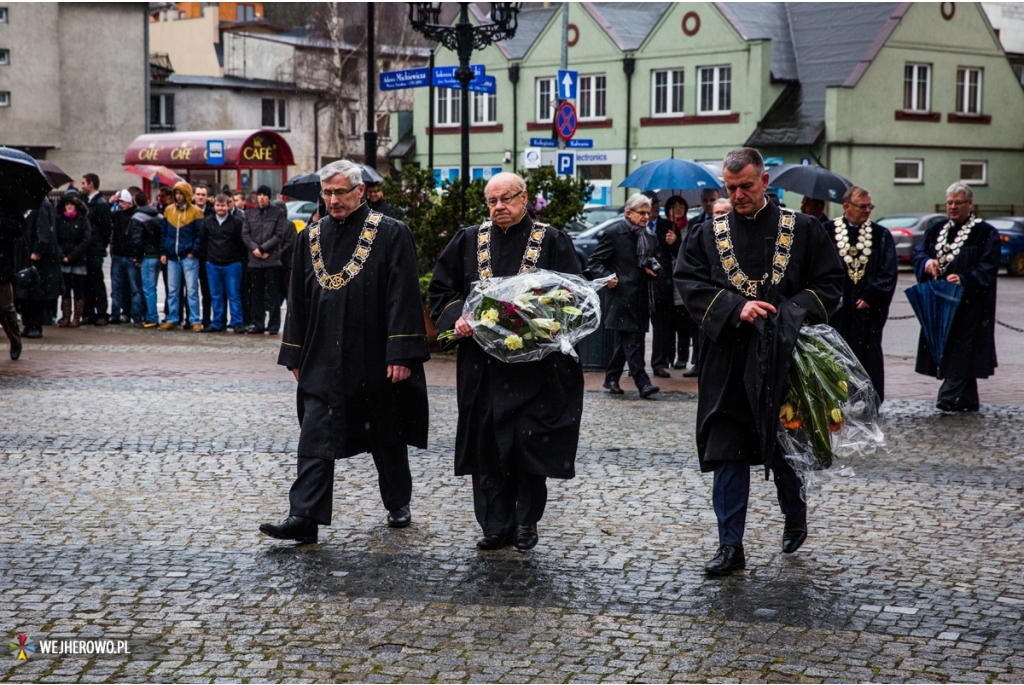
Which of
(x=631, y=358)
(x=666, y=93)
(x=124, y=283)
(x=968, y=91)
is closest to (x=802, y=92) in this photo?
(x=666, y=93)

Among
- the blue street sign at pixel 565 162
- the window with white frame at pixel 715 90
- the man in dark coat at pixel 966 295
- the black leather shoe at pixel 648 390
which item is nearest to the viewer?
the man in dark coat at pixel 966 295

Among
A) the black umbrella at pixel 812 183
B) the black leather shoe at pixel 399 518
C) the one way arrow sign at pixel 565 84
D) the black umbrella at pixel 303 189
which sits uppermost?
the one way arrow sign at pixel 565 84

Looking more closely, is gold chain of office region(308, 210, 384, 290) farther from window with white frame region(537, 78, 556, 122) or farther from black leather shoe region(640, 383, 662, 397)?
window with white frame region(537, 78, 556, 122)

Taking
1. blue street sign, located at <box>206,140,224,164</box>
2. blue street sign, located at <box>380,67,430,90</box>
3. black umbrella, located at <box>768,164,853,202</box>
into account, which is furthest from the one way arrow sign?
blue street sign, located at <box>206,140,224,164</box>

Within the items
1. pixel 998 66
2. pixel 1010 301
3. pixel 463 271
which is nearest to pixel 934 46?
pixel 998 66

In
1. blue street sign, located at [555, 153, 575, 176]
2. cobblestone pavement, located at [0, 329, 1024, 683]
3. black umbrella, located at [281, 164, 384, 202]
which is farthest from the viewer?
blue street sign, located at [555, 153, 575, 176]

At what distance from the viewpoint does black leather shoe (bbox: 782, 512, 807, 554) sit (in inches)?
253

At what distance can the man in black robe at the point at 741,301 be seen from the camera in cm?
608

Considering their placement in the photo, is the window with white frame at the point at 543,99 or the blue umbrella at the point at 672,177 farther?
the window with white frame at the point at 543,99

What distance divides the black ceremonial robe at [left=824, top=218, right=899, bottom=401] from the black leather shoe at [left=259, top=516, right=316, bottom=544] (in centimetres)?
568

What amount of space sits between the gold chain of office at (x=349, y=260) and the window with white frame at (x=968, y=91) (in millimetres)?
41980

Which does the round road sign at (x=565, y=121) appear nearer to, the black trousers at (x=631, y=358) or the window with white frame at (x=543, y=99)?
the black trousers at (x=631, y=358)

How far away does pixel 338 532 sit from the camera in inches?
272

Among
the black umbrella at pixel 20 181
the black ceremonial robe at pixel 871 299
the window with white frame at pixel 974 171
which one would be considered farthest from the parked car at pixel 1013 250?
the black umbrella at pixel 20 181
